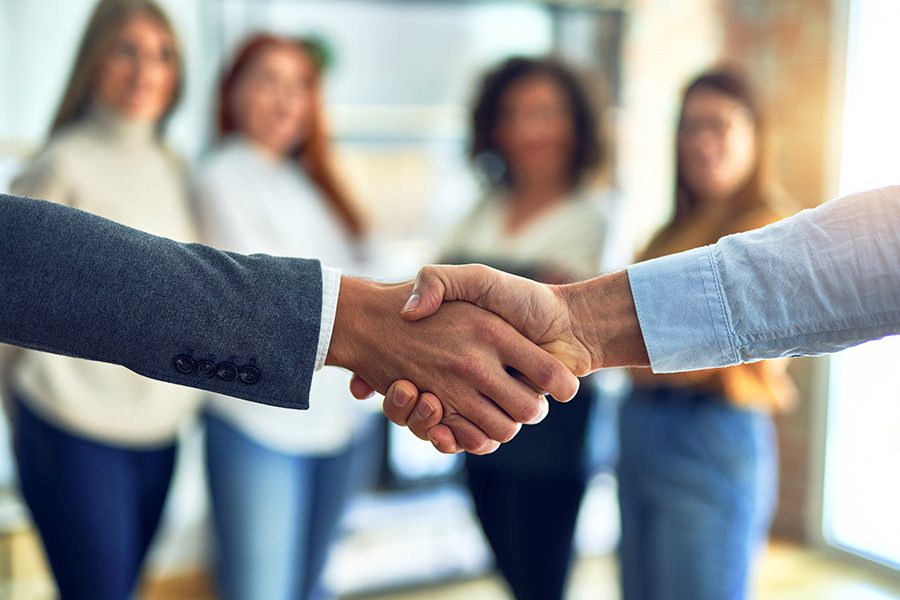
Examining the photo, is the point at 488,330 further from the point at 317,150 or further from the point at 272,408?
the point at 317,150

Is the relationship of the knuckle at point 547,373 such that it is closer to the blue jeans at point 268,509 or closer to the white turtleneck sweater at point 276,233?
the white turtleneck sweater at point 276,233

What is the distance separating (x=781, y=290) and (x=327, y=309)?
60cm

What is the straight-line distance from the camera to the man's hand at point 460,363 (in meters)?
1.23

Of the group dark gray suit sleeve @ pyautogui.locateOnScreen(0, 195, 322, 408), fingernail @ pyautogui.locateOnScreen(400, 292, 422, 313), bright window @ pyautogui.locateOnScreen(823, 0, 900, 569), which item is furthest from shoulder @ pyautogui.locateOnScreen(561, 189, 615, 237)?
bright window @ pyautogui.locateOnScreen(823, 0, 900, 569)

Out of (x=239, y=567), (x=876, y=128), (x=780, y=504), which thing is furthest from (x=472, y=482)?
(x=780, y=504)

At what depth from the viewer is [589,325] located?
1228 millimetres

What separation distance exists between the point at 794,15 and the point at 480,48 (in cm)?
127


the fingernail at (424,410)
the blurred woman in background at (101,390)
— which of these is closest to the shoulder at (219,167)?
the blurred woman in background at (101,390)

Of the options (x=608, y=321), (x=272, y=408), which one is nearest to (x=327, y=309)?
(x=608, y=321)

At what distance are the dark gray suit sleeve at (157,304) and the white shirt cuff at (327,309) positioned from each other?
1 centimetres

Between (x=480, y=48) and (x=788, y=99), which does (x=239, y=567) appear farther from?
(x=788, y=99)

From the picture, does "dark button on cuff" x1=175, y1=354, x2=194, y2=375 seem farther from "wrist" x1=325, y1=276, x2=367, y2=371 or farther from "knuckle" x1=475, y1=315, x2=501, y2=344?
"knuckle" x1=475, y1=315, x2=501, y2=344

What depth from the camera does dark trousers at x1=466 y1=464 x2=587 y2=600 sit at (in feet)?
6.19

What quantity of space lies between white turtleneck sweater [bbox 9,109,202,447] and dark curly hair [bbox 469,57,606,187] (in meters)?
0.80
